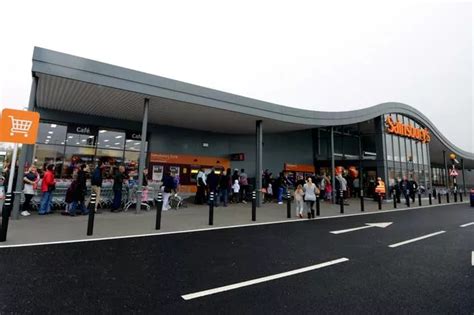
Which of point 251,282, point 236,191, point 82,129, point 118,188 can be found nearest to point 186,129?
point 236,191

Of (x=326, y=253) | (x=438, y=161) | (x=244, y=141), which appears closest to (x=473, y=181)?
(x=438, y=161)

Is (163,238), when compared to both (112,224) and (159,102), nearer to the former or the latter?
(112,224)

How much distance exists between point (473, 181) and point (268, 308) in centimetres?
6732

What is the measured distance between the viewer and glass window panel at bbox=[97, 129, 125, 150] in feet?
45.4

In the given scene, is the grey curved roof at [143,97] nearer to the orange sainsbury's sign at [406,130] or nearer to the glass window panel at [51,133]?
the glass window panel at [51,133]

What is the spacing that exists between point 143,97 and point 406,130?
2142 centimetres

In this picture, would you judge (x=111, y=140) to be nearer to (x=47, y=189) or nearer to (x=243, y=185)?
(x=47, y=189)

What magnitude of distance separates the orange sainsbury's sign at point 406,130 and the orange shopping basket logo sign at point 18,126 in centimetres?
2184

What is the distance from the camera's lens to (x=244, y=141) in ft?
63.1

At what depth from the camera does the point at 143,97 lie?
1036cm

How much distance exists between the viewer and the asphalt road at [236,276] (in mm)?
3072

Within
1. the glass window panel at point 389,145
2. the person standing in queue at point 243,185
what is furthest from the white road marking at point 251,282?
the glass window panel at point 389,145

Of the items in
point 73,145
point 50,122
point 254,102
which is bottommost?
point 73,145

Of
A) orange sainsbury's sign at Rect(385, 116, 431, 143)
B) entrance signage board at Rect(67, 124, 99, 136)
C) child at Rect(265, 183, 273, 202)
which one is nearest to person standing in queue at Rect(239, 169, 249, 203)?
child at Rect(265, 183, 273, 202)
